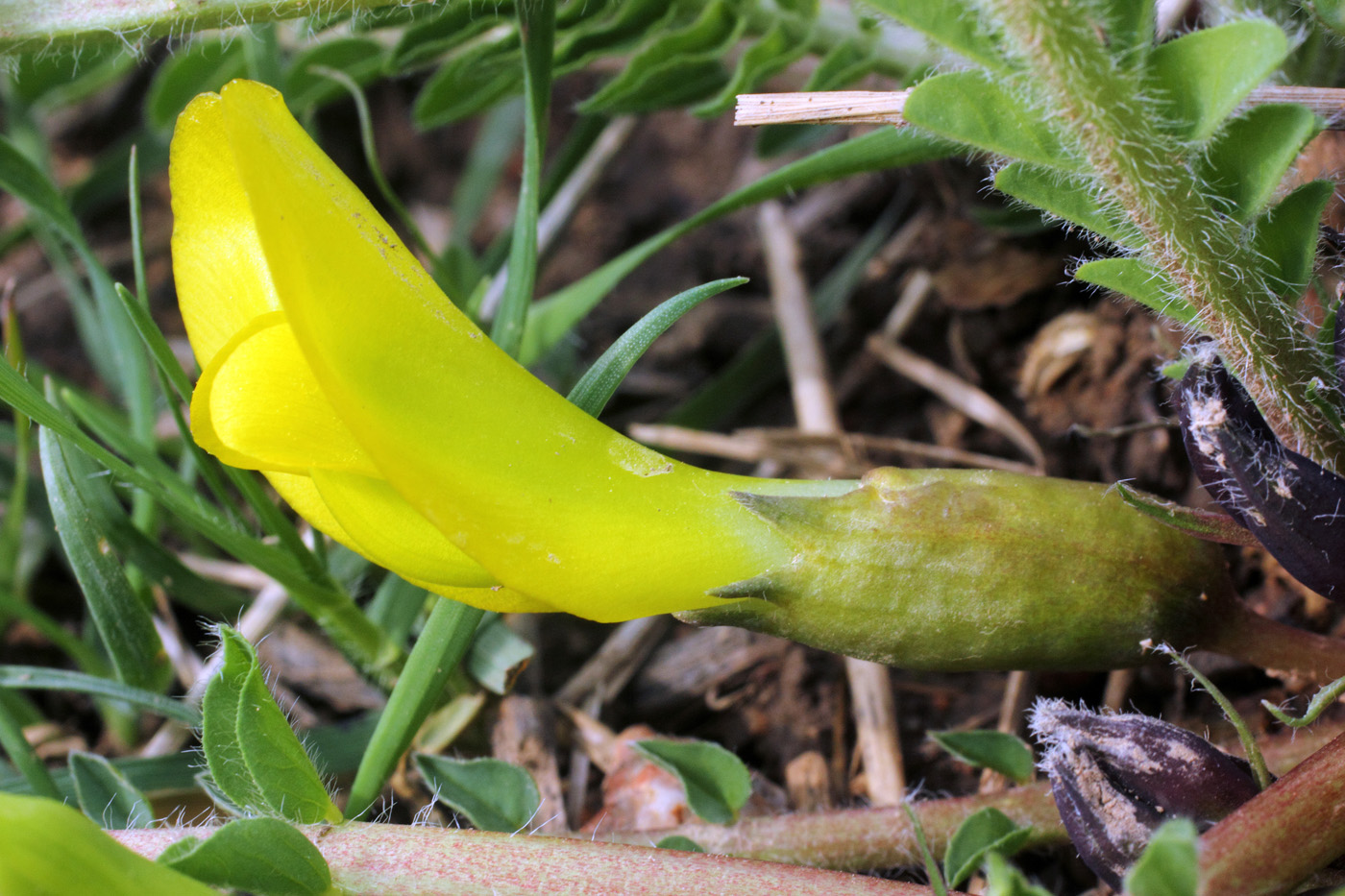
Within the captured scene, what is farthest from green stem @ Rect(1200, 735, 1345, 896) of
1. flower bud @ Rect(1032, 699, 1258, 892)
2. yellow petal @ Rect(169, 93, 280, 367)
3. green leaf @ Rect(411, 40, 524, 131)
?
green leaf @ Rect(411, 40, 524, 131)

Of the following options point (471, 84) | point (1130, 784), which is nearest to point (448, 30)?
point (471, 84)

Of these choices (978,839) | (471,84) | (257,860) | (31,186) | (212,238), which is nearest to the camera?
(257,860)

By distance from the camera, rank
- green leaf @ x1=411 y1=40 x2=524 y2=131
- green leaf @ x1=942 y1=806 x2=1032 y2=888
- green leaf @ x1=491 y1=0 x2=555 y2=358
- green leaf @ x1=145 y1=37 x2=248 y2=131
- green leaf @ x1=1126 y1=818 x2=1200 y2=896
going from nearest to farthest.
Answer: green leaf @ x1=1126 y1=818 x2=1200 y2=896 → green leaf @ x1=942 y1=806 x2=1032 y2=888 → green leaf @ x1=491 y1=0 x2=555 y2=358 → green leaf @ x1=411 y1=40 x2=524 y2=131 → green leaf @ x1=145 y1=37 x2=248 y2=131

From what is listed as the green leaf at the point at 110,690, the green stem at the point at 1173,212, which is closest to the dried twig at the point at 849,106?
the green stem at the point at 1173,212

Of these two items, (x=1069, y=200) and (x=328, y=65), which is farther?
(x=328, y=65)

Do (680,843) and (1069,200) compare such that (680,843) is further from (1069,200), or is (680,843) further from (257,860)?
(1069,200)

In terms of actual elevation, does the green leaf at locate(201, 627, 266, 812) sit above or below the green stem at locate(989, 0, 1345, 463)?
below

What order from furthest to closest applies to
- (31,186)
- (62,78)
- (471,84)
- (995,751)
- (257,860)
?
1. (62,78)
2. (471,84)
3. (31,186)
4. (995,751)
5. (257,860)

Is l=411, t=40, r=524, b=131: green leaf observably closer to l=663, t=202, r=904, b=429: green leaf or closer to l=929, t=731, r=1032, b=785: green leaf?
l=663, t=202, r=904, b=429: green leaf
